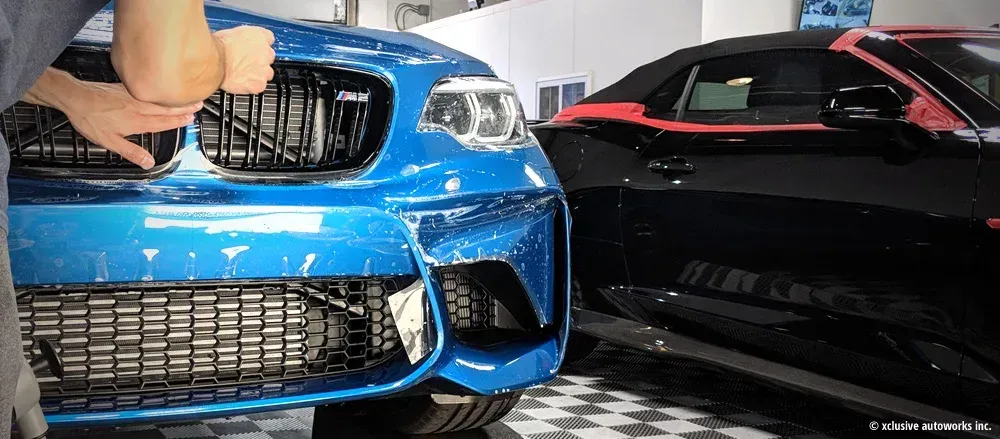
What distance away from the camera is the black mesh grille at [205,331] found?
1.60 metres

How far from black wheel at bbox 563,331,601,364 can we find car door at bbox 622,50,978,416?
43 centimetres

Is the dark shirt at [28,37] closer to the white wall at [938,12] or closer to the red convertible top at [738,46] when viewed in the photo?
the red convertible top at [738,46]

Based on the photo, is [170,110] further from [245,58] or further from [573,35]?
[573,35]

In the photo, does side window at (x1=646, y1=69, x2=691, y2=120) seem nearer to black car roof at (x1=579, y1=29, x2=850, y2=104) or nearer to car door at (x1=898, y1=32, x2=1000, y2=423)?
black car roof at (x1=579, y1=29, x2=850, y2=104)

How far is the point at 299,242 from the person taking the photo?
1.67 meters

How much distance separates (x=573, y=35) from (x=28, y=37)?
9.33 m

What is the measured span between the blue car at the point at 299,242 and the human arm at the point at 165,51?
75cm

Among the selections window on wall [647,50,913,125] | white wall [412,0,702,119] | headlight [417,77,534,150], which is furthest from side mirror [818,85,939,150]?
white wall [412,0,702,119]

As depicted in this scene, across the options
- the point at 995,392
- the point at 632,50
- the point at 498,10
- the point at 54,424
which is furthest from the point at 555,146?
the point at 498,10

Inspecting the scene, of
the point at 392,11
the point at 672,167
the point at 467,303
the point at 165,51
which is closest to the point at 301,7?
the point at 392,11

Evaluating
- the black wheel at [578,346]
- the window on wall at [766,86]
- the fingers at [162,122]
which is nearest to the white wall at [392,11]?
the black wheel at [578,346]

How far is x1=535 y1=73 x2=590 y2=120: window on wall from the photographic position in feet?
32.0

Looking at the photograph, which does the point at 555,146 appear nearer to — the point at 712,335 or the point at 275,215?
the point at 712,335

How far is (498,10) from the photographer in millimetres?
11617
